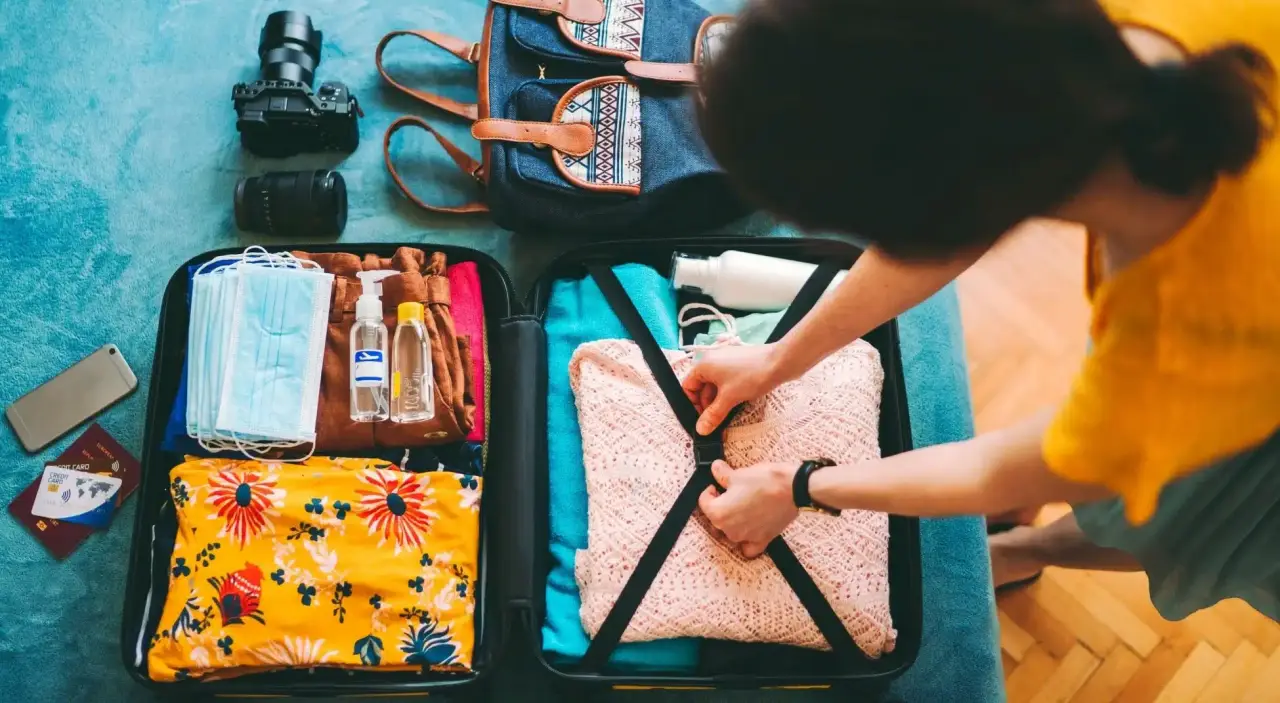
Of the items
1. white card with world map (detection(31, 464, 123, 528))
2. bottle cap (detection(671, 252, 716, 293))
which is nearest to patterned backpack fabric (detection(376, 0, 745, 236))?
bottle cap (detection(671, 252, 716, 293))

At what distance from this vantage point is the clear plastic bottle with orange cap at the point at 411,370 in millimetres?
1065

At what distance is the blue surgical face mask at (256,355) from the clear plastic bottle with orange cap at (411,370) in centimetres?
10

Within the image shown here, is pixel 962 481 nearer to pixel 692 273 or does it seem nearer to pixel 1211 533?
pixel 1211 533

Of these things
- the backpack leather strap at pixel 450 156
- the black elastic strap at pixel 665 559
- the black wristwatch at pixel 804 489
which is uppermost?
the backpack leather strap at pixel 450 156

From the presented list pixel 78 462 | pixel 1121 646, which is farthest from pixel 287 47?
pixel 1121 646

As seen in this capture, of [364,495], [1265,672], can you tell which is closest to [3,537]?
[364,495]

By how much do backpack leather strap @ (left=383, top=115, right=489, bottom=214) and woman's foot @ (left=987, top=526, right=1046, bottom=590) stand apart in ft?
2.98

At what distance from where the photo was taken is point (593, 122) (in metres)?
1.24

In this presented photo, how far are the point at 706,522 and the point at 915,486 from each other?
12.8 inches

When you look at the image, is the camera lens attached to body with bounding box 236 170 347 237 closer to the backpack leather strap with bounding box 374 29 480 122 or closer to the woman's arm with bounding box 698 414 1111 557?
the backpack leather strap with bounding box 374 29 480 122

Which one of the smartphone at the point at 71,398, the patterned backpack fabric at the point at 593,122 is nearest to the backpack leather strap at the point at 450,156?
the patterned backpack fabric at the point at 593,122

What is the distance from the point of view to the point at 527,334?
1116 millimetres

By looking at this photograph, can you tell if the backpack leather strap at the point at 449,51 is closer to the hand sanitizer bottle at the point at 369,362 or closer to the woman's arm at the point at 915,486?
the hand sanitizer bottle at the point at 369,362

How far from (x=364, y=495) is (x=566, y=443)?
253 mm
